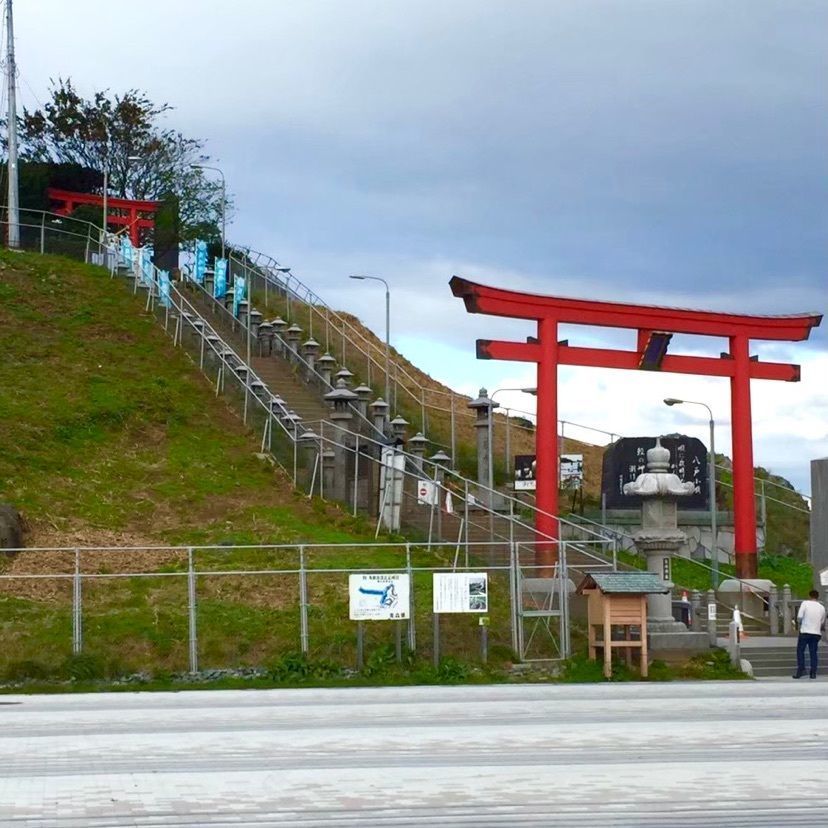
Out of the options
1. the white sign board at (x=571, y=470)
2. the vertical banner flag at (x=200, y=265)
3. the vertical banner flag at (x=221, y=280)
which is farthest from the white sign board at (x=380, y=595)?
the vertical banner flag at (x=200, y=265)

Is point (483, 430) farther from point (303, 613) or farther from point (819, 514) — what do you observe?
point (303, 613)

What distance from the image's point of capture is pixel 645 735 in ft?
56.8

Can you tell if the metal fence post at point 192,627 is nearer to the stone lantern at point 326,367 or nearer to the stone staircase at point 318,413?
the stone staircase at point 318,413

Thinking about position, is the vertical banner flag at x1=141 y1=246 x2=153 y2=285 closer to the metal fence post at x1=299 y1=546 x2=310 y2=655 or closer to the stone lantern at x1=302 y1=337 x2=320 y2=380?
the stone lantern at x1=302 y1=337 x2=320 y2=380

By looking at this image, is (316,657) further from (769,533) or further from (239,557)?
(769,533)

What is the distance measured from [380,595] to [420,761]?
41.2ft

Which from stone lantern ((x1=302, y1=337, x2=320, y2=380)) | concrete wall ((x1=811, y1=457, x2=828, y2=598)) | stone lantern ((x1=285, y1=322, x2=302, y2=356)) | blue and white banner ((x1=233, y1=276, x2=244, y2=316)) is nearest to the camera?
concrete wall ((x1=811, y1=457, x2=828, y2=598))

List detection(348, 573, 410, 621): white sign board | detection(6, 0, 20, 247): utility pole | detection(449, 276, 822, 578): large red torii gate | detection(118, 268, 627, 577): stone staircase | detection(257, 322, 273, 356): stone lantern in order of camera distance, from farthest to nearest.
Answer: detection(6, 0, 20, 247): utility pole < detection(257, 322, 273, 356): stone lantern < detection(449, 276, 822, 578): large red torii gate < detection(118, 268, 627, 577): stone staircase < detection(348, 573, 410, 621): white sign board

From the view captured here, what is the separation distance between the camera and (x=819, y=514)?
34.8 meters

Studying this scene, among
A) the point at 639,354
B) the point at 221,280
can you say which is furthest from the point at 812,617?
the point at 221,280

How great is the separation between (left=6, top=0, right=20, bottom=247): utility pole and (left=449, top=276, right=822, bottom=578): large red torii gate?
32.2 meters

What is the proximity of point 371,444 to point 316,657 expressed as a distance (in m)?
16.2

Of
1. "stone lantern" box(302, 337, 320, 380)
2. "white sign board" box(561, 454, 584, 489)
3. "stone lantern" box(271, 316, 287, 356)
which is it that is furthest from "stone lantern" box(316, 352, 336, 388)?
"white sign board" box(561, 454, 584, 489)

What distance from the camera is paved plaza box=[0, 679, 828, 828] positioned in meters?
11.9
